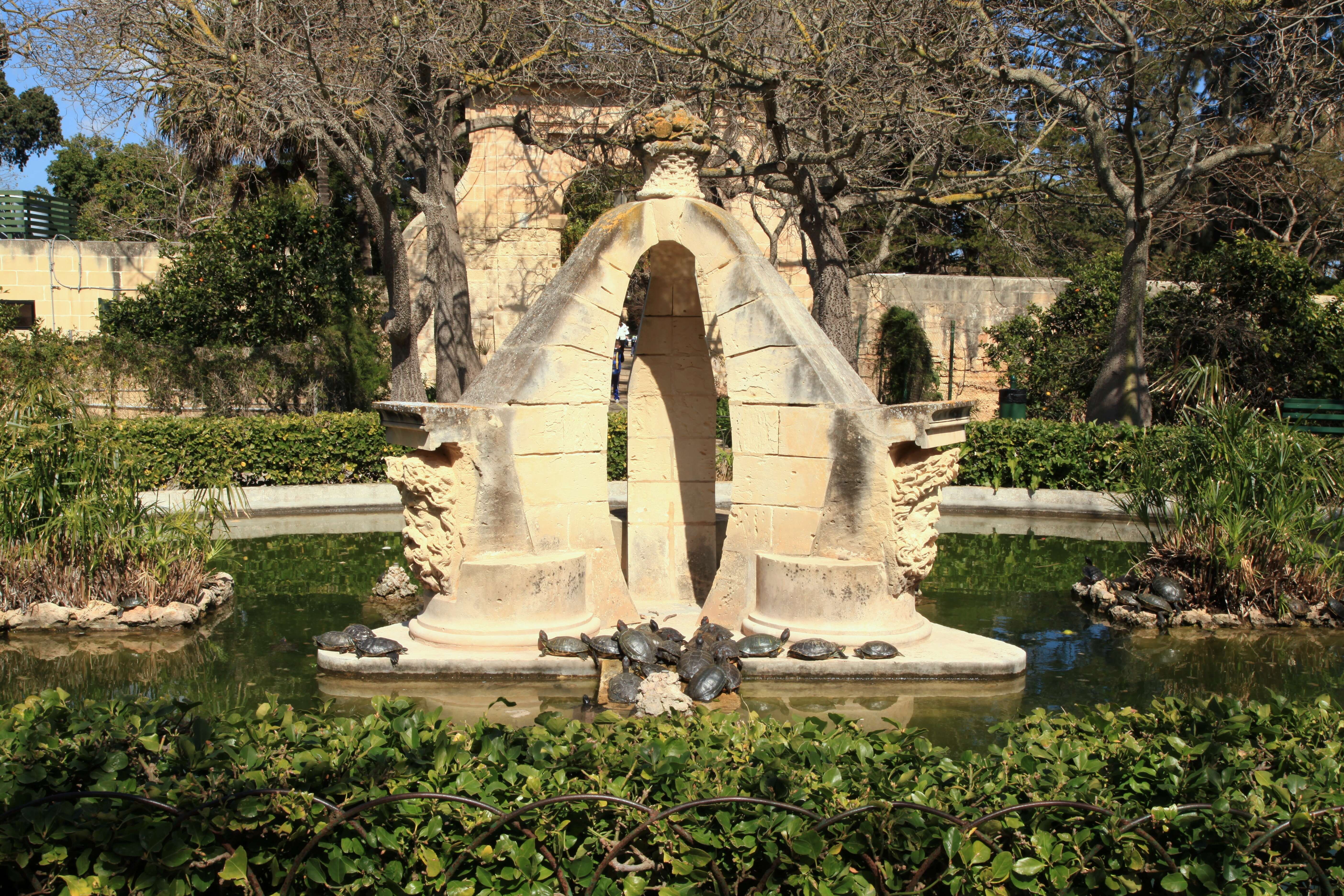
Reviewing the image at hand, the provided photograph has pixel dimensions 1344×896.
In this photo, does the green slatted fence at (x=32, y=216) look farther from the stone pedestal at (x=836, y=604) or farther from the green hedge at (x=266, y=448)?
the stone pedestal at (x=836, y=604)

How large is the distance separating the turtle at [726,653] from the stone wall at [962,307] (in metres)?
14.8

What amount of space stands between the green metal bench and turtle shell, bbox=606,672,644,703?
12.5 m

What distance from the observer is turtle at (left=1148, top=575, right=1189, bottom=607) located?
7293 mm

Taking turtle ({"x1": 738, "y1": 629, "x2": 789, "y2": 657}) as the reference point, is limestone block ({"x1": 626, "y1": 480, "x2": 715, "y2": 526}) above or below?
above

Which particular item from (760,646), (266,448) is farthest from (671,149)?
(266,448)

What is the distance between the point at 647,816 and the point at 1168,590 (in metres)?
5.64

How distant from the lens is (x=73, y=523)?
697 centimetres

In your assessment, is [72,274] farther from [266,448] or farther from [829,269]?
[829,269]

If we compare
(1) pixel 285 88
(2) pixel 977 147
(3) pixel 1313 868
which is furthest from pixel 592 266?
(2) pixel 977 147

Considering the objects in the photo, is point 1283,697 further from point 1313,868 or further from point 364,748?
point 364,748

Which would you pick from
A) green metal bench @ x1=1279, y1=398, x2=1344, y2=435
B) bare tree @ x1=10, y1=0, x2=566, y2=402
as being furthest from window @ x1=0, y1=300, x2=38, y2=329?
green metal bench @ x1=1279, y1=398, x2=1344, y2=435

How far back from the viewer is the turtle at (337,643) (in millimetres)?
6016

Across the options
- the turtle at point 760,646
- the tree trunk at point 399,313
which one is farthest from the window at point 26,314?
the turtle at point 760,646

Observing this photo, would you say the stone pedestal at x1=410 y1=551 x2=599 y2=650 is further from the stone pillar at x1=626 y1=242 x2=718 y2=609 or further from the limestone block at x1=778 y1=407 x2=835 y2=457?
the limestone block at x1=778 y1=407 x2=835 y2=457
